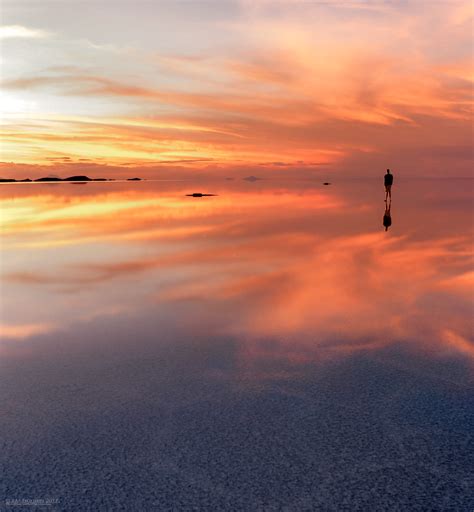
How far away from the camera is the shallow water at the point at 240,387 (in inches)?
203

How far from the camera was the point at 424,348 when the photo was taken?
8.92 metres

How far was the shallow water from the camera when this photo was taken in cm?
514

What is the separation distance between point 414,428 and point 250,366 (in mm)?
2576

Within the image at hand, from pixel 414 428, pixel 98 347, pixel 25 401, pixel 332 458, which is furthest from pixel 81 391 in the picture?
pixel 414 428

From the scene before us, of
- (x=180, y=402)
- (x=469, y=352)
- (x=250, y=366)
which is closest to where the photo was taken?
(x=180, y=402)

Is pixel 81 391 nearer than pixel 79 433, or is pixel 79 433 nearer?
pixel 79 433

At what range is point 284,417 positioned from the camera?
21.2 ft

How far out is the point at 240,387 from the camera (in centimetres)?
736

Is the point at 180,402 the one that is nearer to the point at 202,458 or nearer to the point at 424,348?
the point at 202,458

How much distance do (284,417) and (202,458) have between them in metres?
1.22

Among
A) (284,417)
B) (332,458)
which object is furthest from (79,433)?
(332,458)

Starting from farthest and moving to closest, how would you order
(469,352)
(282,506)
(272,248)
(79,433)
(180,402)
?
(272,248) < (469,352) < (180,402) < (79,433) < (282,506)

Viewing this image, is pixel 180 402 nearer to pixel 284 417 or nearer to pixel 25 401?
pixel 284 417

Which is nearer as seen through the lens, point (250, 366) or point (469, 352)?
point (250, 366)
